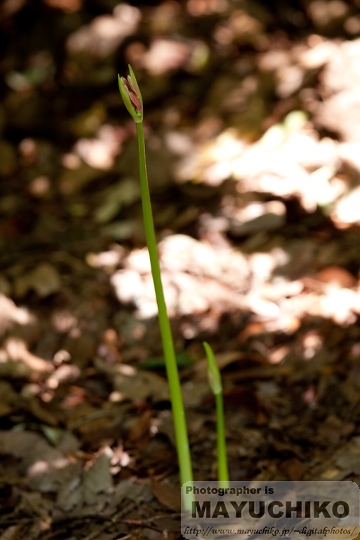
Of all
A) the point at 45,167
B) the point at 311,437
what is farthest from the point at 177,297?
the point at 45,167

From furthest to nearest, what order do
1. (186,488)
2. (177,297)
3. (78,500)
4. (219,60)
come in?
(219,60) → (177,297) → (78,500) → (186,488)

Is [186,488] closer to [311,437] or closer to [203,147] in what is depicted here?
[311,437]

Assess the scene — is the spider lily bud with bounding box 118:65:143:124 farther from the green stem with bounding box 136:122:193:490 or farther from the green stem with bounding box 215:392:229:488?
the green stem with bounding box 215:392:229:488

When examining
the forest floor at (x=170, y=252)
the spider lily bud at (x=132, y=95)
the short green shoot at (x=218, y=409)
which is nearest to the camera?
the spider lily bud at (x=132, y=95)

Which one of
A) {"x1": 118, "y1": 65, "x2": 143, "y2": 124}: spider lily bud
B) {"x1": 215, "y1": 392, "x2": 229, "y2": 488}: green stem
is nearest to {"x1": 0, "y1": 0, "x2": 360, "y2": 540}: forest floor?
{"x1": 215, "y1": 392, "x2": 229, "y2": 488}: green stem

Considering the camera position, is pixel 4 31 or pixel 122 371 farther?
pixel 4 31

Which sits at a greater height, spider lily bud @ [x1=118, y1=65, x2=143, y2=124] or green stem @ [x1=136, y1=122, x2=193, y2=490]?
→ spider lily bud @ [x1=118, y1=65, x2=143, y2=124]

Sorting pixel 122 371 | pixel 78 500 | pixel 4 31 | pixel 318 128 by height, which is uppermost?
pixel 4 31

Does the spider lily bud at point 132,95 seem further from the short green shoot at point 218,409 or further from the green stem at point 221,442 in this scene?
the green stem at point 221,442

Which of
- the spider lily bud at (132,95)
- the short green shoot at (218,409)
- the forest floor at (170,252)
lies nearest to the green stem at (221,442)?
the short green shoot at (218,409)
